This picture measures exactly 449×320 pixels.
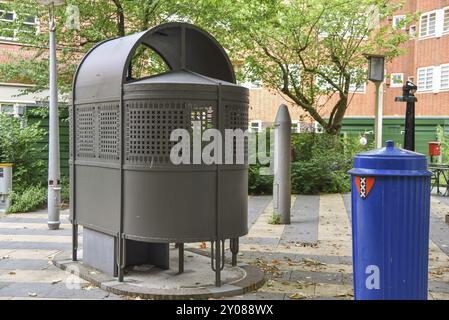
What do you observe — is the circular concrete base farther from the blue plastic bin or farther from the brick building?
the brick building

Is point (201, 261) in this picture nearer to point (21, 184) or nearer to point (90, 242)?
point (90, 242)

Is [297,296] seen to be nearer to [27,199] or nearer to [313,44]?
[27,199]

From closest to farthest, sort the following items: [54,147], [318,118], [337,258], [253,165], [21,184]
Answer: [337,258] → [54,147] → [21,184] → [253,165] → [318,118]

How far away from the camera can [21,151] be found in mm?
13672

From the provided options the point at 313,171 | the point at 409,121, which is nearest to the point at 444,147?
the point at 313,171

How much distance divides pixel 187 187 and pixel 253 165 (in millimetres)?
10444

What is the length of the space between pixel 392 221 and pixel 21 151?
448 inches

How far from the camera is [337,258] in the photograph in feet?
25.1

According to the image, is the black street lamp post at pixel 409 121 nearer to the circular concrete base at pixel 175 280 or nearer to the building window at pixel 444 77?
the circular concrete base at pixel 175 280

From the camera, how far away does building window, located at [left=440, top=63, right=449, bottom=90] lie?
28.8 metres

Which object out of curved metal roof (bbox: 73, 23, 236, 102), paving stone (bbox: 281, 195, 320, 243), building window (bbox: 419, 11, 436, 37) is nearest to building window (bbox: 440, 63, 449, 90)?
building window (bbox: 419, 11, 436, 37)

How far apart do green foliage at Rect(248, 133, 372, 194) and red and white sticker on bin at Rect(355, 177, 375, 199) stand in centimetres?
1107

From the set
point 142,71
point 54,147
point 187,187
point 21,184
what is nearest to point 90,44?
point 142,71

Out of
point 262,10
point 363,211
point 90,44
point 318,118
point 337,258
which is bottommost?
point 337,258
